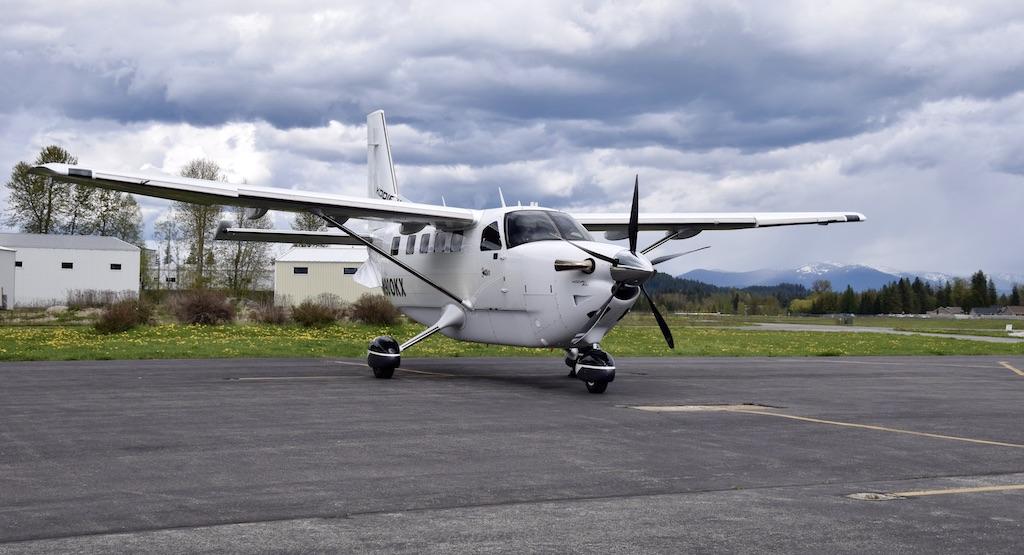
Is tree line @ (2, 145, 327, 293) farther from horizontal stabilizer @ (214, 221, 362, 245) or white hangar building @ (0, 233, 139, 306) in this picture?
horizontal stabilizer @ (214, 221, 362, 245)

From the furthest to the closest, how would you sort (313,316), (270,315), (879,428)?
(270,315) < (313,316) < (879,428)

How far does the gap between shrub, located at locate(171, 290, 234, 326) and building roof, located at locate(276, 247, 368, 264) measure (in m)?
29.5

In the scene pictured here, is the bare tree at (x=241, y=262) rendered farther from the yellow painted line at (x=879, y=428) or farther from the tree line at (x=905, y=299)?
the tree line at (x=905, y=299)

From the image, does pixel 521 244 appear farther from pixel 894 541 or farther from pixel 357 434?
pixel 894 541

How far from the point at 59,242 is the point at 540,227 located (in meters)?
64.8

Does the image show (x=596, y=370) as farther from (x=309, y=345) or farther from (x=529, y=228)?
(x=309, y=345)

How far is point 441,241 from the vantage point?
20.2 meters

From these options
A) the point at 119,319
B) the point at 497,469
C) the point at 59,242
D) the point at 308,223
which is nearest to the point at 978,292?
the point at 308,223

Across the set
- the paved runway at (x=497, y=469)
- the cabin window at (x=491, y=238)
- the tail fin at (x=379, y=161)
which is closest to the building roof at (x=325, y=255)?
the tail fin at (x=379, y=161)

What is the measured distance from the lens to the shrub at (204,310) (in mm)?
40594

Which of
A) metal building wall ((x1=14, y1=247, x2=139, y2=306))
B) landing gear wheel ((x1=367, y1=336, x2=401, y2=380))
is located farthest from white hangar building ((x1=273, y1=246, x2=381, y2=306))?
landing gear wheel ((x1=367, y1=336, x2=401, y2=380))

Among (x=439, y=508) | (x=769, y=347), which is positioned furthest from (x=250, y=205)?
(x=769, y=347)

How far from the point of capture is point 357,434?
34.6 ft

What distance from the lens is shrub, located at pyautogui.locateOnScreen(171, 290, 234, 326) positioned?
1598 inches
